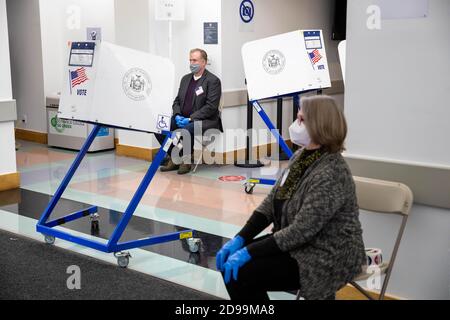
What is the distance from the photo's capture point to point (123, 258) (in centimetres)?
403

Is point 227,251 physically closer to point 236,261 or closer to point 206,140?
point 236,261

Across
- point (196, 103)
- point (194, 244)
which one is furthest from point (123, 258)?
point (196, 103)

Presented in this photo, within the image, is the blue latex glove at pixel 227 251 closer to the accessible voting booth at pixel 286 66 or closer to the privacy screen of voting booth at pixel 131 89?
the privacy screen of voting booth at pixel 131 89

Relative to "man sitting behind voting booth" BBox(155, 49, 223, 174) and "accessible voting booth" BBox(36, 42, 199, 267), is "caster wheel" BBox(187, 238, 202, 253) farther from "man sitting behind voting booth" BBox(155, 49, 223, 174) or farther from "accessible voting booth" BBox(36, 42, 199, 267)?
"man sitting behind voting booth" BBox(155, 49, 223, 174)

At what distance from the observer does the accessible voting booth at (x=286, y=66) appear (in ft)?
18.7

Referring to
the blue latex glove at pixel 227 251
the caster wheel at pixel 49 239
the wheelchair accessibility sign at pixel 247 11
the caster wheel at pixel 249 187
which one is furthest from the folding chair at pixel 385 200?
the wheelchair accessibility sign at pixel 247 11

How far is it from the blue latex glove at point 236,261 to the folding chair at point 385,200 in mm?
434

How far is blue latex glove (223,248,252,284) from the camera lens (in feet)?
8.54

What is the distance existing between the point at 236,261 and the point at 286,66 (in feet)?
11.1

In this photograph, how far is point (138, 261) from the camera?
4.18 m

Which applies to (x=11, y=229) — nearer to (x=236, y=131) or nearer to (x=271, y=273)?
(x=271, y=273)

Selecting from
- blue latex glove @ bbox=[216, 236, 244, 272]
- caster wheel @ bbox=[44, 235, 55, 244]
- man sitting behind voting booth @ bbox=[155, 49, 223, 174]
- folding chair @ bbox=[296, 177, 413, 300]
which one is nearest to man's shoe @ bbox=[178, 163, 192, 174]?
man sitting behind voting booth @ bbox=[155, 49, 223, 174]
